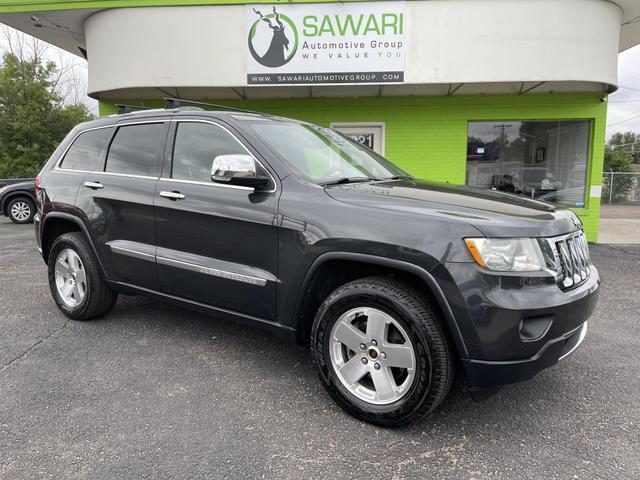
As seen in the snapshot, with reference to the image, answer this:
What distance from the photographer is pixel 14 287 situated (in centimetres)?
567

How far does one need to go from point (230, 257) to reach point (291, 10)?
6752mm

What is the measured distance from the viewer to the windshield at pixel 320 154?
3195 mm

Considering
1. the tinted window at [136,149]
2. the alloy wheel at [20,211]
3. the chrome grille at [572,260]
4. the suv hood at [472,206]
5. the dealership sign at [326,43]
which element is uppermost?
the dealership sign at [326,43]

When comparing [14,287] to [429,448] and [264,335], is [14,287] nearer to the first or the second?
[264,335]

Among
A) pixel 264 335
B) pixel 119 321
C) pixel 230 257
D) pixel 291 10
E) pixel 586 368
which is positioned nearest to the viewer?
pixel 230 257

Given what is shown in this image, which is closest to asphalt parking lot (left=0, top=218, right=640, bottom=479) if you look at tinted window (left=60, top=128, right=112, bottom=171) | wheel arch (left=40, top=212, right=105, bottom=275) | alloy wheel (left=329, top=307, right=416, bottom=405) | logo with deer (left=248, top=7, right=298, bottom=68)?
alloy wheel (left=329, top=307, right=416, bottom=405)

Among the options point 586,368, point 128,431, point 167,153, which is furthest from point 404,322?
point 167,153

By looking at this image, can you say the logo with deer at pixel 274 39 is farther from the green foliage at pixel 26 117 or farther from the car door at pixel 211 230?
the green foliage at pixel 26 117

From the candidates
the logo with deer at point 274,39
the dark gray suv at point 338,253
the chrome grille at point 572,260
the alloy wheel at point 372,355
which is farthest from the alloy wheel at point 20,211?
the chrome grille at point 572,260

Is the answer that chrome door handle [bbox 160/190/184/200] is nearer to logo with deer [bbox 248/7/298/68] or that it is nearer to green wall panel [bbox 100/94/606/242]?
logo with deer [bbox 248/7/298/68]

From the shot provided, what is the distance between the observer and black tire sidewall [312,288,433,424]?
2461 millimetres

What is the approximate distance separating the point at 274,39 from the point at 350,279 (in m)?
6.79

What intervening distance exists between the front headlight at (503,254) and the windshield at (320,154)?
3.66ft

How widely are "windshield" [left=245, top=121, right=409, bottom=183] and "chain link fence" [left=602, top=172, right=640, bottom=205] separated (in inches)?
876
